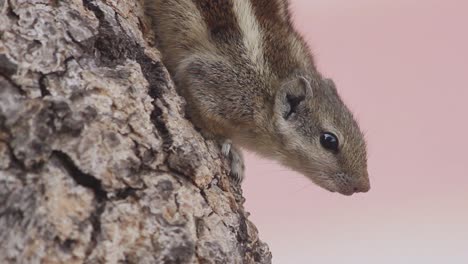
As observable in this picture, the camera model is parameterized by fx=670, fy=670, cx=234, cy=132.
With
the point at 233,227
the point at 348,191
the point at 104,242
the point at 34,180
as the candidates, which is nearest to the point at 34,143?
the point at 34,180

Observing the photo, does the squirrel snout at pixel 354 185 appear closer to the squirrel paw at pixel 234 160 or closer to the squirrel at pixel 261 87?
the squirrel at pixel 261 87

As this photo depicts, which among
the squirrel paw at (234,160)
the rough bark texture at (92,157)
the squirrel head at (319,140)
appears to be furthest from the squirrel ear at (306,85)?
the rough bark texture at (92,157)

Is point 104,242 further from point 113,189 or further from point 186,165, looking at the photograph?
point 186,165

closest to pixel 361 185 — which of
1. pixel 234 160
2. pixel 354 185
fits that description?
pixel 354 185

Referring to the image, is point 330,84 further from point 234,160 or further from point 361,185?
point 234,160

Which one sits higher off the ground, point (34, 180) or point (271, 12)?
point (271, 12)

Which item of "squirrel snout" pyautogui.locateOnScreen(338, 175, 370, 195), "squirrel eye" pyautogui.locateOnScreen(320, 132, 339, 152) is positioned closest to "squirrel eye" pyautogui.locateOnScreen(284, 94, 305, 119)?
"squirrel eye" pyautogui.locateOnScreen(320, 132, 339, 152)
